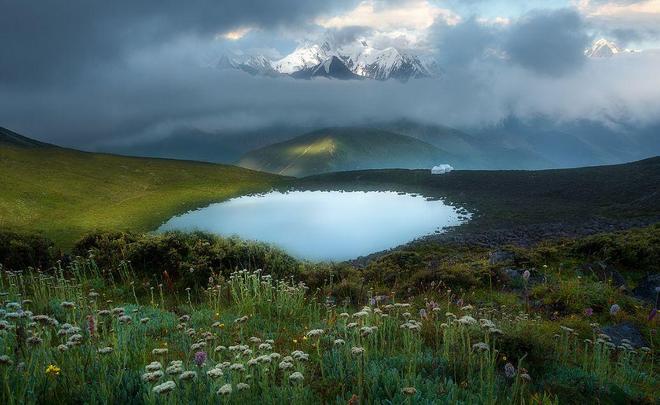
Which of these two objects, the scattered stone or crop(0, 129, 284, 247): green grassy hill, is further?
crop(0, 129, 284, 247): green grassy hill

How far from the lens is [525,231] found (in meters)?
41.5

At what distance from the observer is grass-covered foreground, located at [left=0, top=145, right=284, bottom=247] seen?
52.9m

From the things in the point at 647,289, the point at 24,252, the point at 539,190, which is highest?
the point at 539,190

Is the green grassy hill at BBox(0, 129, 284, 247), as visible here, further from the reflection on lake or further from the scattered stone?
the scattered stone

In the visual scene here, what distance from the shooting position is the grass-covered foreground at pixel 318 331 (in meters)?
4.96

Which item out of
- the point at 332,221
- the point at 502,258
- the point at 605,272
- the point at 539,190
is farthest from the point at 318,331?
the point at 539,190

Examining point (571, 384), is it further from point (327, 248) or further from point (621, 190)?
point (621, 190)

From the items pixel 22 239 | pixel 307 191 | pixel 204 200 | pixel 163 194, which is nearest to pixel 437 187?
pixel 307 191

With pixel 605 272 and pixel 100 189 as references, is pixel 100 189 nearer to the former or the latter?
pixel 100 189

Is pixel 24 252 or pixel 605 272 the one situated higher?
pixel 24 252

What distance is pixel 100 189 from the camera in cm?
7588

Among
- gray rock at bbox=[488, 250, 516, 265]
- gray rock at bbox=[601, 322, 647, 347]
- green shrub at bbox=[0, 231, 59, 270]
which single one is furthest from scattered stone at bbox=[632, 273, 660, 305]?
green shrub at bbox=[0, 231, 59, 270]

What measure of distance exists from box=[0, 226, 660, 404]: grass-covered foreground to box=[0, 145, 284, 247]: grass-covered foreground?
22.4 metres

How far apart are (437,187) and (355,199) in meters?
18.7
